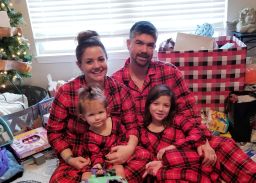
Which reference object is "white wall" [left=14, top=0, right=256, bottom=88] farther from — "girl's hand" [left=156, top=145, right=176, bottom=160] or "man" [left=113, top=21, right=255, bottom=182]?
"girl's hand" [left=156, top=145, right=176, bottom=160]

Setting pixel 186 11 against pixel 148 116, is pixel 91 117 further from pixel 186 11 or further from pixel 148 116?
pixel 186 11

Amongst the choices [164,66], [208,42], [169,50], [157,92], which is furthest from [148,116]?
[208,42]

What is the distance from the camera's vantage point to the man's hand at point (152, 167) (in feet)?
4.88

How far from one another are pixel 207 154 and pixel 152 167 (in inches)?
12.1

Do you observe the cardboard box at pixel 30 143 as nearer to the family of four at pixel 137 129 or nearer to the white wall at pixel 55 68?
the family of four at pixel 137 129

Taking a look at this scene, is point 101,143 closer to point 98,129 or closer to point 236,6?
point 98,129

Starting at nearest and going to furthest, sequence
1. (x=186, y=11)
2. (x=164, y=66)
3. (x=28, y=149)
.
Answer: (x=164, y=66), (x=28, y=149), (x=186, y=11)

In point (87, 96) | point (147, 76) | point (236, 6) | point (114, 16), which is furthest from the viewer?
point (114, 16)

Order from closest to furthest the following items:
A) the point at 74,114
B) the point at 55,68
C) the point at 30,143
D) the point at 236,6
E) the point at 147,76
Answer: the point at 74,114 → the point at 147,76 → the point at 30,143 → the point at 236,6 → the point at 55,68

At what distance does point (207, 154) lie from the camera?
59.1 inches

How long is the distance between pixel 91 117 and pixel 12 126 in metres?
1.04

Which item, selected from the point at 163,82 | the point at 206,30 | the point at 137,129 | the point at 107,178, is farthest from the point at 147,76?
the point at 206,30

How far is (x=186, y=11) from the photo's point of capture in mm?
2570

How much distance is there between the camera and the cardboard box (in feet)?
6.64
